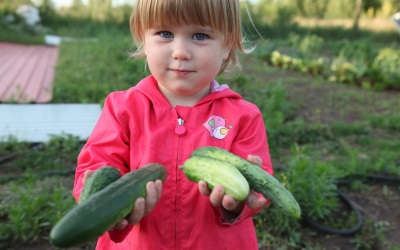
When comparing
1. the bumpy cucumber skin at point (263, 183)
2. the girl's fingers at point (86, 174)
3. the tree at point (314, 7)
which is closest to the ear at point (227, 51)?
the bumpy cucumber skin at point (263, 183)

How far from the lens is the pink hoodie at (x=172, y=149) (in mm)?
1843

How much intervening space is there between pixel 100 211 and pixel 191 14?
35.9 inches

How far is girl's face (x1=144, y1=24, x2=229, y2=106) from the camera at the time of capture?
176cm

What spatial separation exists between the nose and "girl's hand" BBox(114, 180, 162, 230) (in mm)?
552

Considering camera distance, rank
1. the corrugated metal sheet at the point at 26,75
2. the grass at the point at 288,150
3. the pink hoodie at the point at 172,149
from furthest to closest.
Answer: the corrugated metal sheet at the point at 26,75
the grass at the point at 288,150
the pink hoodie at the point at 172,149

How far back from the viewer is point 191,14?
1742 millimetres

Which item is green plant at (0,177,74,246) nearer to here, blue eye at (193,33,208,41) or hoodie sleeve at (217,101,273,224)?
hoodie sleeve at (217,101,273,224)

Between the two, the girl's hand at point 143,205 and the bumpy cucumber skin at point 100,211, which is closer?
the bumpy cucumber skin at point 100,211

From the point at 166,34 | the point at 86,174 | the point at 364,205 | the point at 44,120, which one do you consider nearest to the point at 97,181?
the point at 86,174

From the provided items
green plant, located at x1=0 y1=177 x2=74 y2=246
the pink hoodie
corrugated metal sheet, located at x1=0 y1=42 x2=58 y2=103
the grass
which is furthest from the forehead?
corrugated metal sheet, located at x1=0 y1=42 x2=58 y2=103

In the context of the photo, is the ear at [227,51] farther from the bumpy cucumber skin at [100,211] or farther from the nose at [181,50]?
the bumpy cucumber skin at [100,211]

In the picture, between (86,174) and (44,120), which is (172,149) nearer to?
(86,174)

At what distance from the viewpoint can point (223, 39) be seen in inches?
73.7

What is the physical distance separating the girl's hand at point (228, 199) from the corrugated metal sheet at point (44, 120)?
418 centimetres
